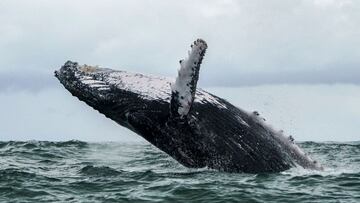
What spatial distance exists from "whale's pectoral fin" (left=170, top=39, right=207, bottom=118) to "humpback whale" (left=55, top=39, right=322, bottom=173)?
240 mm

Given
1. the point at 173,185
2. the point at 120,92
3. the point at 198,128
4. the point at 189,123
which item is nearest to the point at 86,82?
the point at 120,92

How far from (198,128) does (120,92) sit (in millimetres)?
1942

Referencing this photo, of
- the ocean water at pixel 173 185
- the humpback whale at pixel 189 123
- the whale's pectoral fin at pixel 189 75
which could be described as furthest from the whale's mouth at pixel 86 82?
the whale's pectoral fin at pixel 189 75

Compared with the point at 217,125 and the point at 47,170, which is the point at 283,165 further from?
the point at 47,170

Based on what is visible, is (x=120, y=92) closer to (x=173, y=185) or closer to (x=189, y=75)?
(x=189, y=75)

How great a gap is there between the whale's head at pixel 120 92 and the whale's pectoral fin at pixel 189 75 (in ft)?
2.98

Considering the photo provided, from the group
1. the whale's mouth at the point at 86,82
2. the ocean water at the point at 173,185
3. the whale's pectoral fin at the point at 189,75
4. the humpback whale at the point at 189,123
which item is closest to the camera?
the ocean water at the point at 173,185

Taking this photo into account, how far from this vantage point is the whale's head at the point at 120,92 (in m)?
12.6

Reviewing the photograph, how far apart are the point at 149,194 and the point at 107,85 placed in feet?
9.81

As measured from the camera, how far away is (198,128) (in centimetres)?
1238

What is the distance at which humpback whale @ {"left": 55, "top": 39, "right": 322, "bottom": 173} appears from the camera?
40.6 feet

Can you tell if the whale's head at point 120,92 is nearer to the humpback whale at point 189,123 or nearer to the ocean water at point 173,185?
the humpback whale at point 189,123

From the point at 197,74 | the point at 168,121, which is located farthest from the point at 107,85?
the point at 197,74

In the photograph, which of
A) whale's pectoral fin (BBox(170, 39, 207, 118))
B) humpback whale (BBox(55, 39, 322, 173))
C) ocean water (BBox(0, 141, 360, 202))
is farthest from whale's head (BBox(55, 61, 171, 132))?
ocean water (BBox(0, 141, 360, 202))
